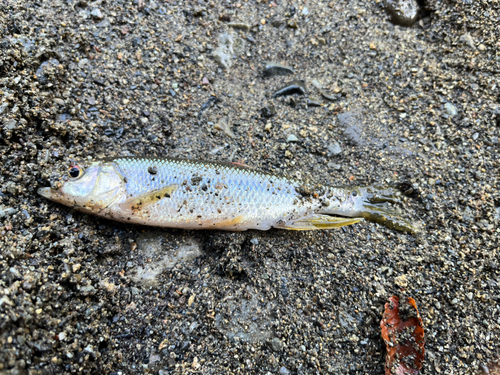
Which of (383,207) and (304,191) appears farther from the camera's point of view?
(383,207)

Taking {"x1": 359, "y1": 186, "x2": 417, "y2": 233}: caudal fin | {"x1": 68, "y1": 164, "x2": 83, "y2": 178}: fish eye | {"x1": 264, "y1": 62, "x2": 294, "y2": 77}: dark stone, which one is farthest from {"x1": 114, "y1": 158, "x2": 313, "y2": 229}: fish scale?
{"x1": 264, "y1": 62, "x2": 294, "y2": 77}: dark stone

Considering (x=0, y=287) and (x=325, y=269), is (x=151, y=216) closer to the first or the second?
(x=0, y=287)

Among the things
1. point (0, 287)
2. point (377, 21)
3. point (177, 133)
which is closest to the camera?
point (0, 287)

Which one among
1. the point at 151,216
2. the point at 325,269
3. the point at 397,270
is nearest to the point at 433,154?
the point at 397,270

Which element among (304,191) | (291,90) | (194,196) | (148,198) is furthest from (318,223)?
(291,90)

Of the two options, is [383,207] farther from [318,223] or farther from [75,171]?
[75,171]

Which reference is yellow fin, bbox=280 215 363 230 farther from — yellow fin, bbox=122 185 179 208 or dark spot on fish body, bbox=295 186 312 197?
yellow fin, bbox=122 185 179 208
